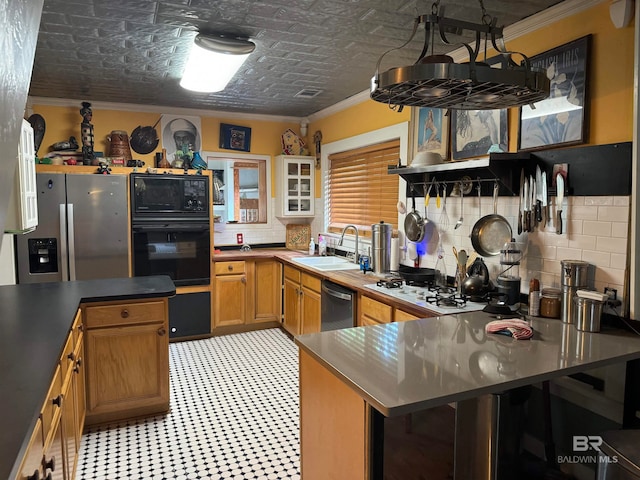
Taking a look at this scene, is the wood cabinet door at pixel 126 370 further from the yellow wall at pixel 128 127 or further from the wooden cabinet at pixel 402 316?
the yellow wall at pixel 128 127

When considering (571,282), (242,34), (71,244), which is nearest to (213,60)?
(242,34)

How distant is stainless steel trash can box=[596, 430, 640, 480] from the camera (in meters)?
1.46

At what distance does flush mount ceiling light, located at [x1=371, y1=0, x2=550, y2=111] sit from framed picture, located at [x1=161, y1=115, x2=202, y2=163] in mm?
3753

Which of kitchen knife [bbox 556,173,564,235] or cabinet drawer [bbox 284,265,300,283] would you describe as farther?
cabinet drawer [bbox 284,265,300,283]

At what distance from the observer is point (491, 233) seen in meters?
2.82

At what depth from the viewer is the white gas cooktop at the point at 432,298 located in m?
2.53

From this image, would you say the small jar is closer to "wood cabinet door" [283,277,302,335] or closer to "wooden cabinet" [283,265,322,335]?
"wooden cabinet" [283,265,322,335]

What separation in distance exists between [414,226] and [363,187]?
1149 mm

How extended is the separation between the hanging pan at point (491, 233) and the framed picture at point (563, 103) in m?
0.41

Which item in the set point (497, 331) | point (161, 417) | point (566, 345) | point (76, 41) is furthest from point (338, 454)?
point (76, 41)

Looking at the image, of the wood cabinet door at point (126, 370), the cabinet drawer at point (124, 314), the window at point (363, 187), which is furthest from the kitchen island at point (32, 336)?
the window at point (363, 187)

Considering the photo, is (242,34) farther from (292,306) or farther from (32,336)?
(292,306)

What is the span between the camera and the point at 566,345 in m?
1.88

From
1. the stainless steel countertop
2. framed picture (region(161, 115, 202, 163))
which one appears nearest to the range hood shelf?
the stainless steel countertop
